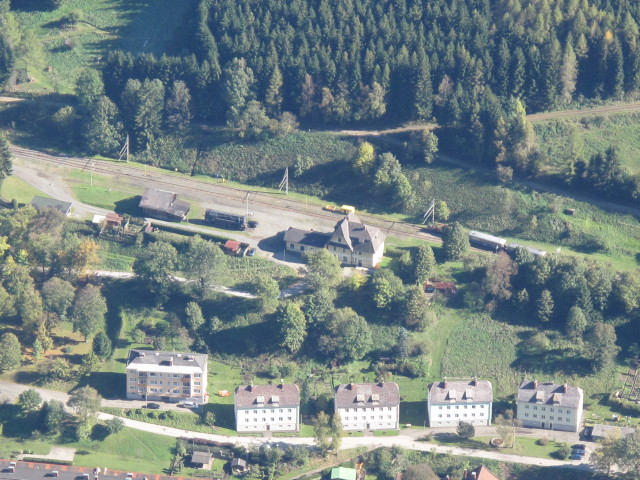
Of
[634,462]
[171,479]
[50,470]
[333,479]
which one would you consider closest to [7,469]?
[50,470]

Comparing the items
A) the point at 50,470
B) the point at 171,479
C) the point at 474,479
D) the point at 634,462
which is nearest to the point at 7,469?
the point at 50,470

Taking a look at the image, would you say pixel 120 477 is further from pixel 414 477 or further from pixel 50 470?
pixel 414 477

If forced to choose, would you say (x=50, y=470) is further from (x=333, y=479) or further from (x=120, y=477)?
(x=333, y=479)

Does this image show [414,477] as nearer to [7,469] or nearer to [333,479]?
[333,479]

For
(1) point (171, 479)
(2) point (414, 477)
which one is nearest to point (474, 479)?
(2) point (414, 477)

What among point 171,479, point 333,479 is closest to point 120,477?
point 171,479

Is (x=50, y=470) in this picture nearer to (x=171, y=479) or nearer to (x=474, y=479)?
(x=171, y=479)
